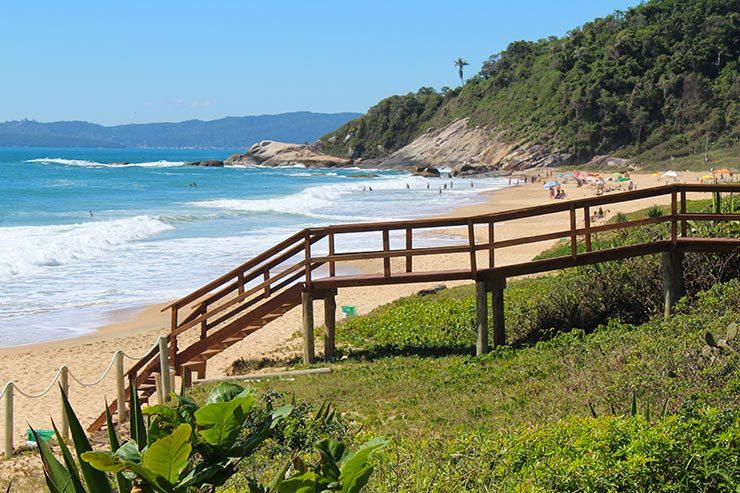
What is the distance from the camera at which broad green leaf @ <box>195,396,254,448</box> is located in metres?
2.95

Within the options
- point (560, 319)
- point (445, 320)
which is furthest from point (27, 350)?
point (560, 319)

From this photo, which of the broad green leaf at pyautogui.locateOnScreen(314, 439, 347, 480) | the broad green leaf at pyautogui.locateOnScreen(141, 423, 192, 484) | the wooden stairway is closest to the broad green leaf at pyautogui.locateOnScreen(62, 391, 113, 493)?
the broad green leaf at pyautogui.locateOnScreen(141, 423, 192, 484)

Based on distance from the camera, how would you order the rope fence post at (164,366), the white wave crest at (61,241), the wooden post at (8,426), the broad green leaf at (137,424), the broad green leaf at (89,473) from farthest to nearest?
the white wave crest at (61,241) < the rope fence post at (164,366) < the wooden post at (8,426) < the broad green leaf at (137,424) < the broad green leaf at (89,473)

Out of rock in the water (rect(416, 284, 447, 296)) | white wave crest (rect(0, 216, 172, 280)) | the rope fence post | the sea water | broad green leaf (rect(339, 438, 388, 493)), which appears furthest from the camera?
white wave crest (rect(0, 216, 172, 280))

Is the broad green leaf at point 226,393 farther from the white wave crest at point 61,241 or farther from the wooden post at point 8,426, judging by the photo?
the white wave crest at point 61,241

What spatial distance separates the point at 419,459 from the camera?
6.16m

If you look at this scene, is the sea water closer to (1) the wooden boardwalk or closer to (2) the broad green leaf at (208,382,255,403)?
(1) the wooden boardwalk

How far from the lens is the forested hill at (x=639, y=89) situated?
9781cm

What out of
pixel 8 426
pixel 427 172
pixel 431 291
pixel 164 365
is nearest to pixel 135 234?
pixel 431 291

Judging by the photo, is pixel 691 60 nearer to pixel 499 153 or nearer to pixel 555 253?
pixel 499 153

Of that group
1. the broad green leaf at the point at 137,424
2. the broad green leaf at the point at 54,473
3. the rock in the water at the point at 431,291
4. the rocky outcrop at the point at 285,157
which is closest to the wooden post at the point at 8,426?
the broad green leaf at the point at 137,424

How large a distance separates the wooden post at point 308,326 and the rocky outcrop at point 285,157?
128m

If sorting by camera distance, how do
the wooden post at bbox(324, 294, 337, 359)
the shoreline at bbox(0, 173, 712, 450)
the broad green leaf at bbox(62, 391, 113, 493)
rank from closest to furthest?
1. the broad green leaf at bbox(62, 391, 113, 493)
2. the wooden post at bbox(324, 294, 337, 359)
3. the shoreline at bbox(0, 173, 712, 450)

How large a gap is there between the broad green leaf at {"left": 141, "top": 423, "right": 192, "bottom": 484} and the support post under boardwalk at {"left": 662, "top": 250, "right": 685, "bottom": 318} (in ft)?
38.2
